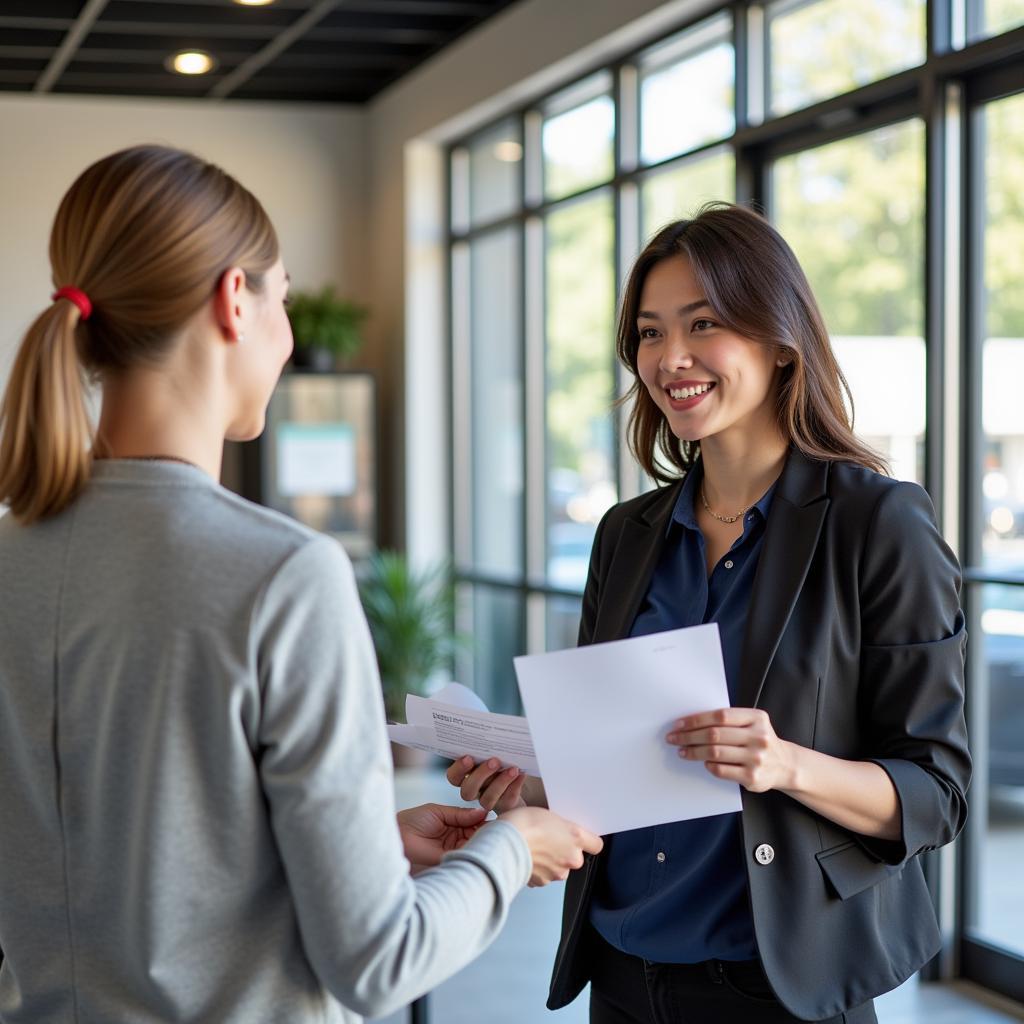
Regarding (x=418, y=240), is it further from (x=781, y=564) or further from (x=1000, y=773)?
(x=781, y=564)

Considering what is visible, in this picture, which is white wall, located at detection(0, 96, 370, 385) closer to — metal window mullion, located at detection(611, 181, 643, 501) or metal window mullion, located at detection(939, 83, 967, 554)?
metal window mullion, located at detection(611, 181, 643, 501)

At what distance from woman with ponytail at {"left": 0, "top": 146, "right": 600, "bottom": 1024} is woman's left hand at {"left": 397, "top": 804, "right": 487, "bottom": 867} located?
393mm

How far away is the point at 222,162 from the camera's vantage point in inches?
308

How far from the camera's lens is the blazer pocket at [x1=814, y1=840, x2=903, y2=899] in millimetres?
1689

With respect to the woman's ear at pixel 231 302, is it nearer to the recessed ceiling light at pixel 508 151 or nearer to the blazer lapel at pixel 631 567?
the blazer lapel at pixel 631 567

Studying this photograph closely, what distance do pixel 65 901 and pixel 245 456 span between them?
21.5 ft

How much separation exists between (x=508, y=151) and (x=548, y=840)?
585cm

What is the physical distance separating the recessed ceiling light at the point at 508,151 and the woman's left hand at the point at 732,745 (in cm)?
547

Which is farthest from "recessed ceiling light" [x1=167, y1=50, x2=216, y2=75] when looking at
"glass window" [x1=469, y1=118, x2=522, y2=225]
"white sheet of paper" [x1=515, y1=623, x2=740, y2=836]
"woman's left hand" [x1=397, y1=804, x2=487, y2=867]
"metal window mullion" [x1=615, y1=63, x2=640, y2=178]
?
"white sheet of paper" [x1=515, y1=623, x2=740, y2=836]

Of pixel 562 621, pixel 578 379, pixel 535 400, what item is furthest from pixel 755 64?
pixel 562 621

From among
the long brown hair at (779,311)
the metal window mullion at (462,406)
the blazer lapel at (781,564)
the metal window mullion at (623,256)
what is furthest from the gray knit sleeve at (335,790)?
the metal window mullion at (462,406)

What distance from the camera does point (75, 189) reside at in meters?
1.22

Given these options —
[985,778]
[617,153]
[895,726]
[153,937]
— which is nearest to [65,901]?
[153,937]

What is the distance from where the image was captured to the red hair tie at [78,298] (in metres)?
1.18
